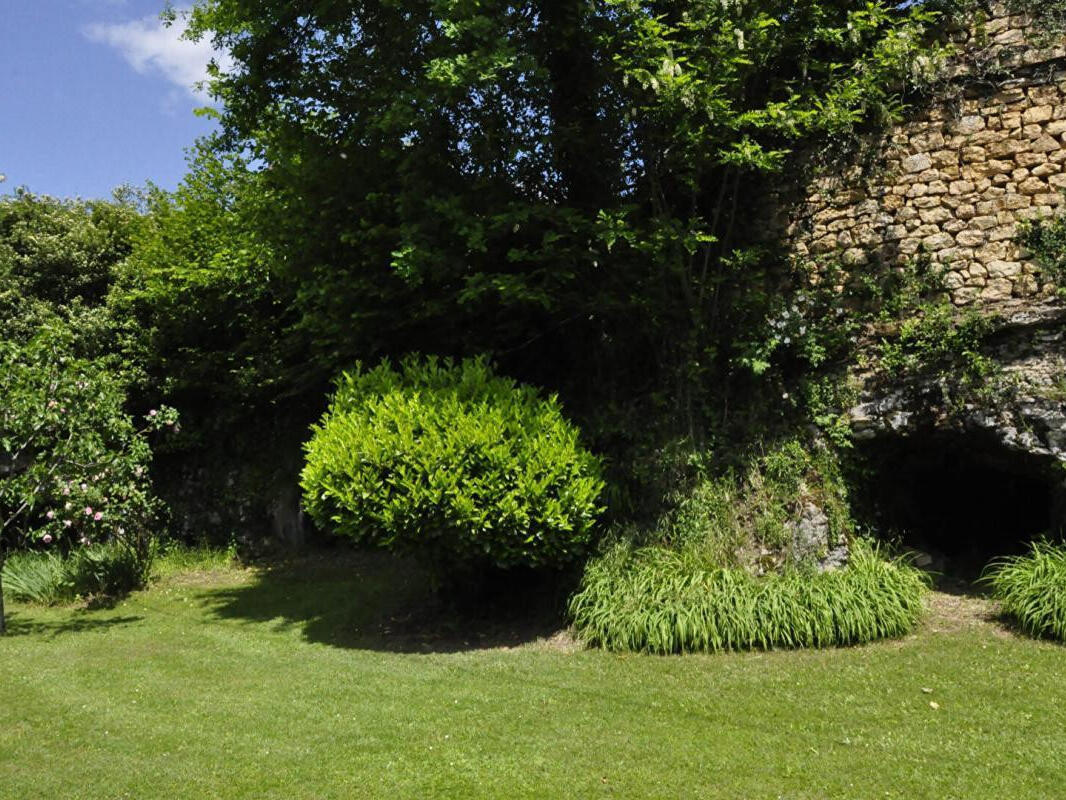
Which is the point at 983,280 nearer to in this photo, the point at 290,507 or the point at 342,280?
the point at 342,280

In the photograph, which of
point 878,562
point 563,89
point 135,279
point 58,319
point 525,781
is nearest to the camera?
point 525,781

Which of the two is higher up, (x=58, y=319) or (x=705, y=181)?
(x=705, y=181)

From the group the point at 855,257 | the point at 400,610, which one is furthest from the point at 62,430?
the point at 855,257

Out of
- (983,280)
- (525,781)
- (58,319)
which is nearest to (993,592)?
(983,280)

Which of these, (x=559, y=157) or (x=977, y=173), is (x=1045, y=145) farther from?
(x=559, y=157)

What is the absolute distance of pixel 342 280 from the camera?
9.19 metres

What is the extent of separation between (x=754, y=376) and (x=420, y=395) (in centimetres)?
357

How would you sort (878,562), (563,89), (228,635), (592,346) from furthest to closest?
A: (592,346) → (563,89) → (228,635) → (878,562)

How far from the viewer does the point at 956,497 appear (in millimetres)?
9688

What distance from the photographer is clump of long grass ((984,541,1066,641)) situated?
6668mm

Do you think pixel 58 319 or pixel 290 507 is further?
pixel 290 507

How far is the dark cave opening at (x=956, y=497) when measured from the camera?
819 centimetres

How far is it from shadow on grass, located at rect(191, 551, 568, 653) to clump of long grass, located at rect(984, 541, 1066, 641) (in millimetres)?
3890

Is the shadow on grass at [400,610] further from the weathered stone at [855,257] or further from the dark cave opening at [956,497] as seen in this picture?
the weathered stone at [855,257]
